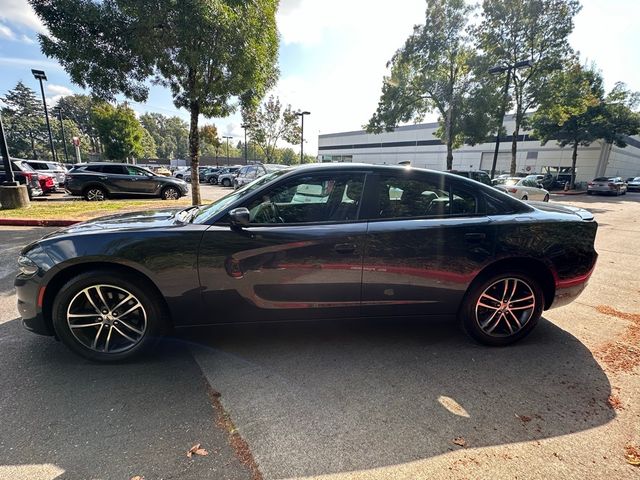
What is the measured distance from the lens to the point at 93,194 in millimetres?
12250

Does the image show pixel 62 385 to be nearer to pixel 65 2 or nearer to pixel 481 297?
pixel 481 297

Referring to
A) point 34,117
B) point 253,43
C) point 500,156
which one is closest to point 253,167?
point 253,43

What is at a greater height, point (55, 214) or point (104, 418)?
point (55, 214)

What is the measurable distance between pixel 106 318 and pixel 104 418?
81 centimetres

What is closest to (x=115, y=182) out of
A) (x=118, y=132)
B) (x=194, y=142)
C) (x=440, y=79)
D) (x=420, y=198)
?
(x=194, y=142)

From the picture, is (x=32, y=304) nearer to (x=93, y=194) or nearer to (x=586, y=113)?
(x=93, y=194)

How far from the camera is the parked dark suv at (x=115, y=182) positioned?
1208 cm

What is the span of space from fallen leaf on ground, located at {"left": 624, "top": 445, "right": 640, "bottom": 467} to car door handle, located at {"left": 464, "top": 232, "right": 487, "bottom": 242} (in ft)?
5.28

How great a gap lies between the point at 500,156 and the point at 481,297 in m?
45.9

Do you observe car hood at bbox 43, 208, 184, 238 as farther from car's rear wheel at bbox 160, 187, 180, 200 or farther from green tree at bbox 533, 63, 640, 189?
green tree at bbox 533, 63, 640, 189

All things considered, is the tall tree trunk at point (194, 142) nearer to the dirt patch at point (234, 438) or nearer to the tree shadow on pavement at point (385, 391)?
the tree shadow on pavement at point (385, 391)

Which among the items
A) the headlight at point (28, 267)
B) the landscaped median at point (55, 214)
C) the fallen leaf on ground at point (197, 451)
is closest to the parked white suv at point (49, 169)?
the landscaped median at point (55, 214)

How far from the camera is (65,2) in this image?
722 centimetres

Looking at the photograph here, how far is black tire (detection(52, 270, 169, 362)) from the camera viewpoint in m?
2.52
